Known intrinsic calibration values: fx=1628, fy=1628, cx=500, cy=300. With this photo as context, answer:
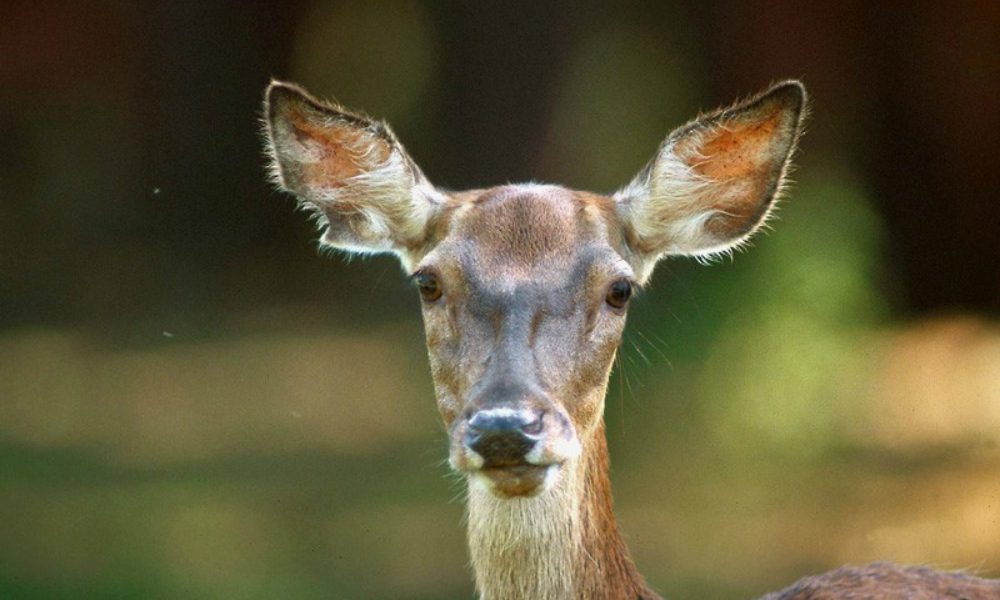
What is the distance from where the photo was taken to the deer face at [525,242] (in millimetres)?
5156

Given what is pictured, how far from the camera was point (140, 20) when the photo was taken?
407 inches

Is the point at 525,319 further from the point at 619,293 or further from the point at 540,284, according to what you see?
the point at 619,293

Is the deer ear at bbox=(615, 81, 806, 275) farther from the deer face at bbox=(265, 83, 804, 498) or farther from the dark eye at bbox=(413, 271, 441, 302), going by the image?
the dark eye at bbox=(413, 271, 441, 302)

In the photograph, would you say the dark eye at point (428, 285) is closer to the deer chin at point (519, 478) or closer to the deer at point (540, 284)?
the deer at point (540, 284)

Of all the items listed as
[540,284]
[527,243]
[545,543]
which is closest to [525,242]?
[527,243]

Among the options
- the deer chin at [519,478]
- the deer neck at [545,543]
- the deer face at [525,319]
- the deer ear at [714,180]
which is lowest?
the deer neck at [545,543]

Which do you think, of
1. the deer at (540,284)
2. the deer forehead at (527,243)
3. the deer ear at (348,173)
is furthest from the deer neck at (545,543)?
the deer ear at (348,173)

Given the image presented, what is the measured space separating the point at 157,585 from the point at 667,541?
3.02 metres

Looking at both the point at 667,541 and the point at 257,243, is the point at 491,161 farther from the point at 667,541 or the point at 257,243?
the point at 667,541

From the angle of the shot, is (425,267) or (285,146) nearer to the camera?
(425,267)

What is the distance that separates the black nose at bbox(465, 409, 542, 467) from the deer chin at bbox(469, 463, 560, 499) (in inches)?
1.7

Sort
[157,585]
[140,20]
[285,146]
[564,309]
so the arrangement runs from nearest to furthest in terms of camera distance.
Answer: [564,309]
[285,146]
[157,585]
[140,20]

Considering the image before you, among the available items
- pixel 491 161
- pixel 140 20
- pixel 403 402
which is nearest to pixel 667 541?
pixel 403 402

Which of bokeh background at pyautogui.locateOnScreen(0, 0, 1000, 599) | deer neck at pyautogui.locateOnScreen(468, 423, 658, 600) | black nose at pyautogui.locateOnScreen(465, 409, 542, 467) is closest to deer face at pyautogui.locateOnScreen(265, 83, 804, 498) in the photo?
black nose at pyautogui.locateOnScreen(465, 409, 542, 467)
